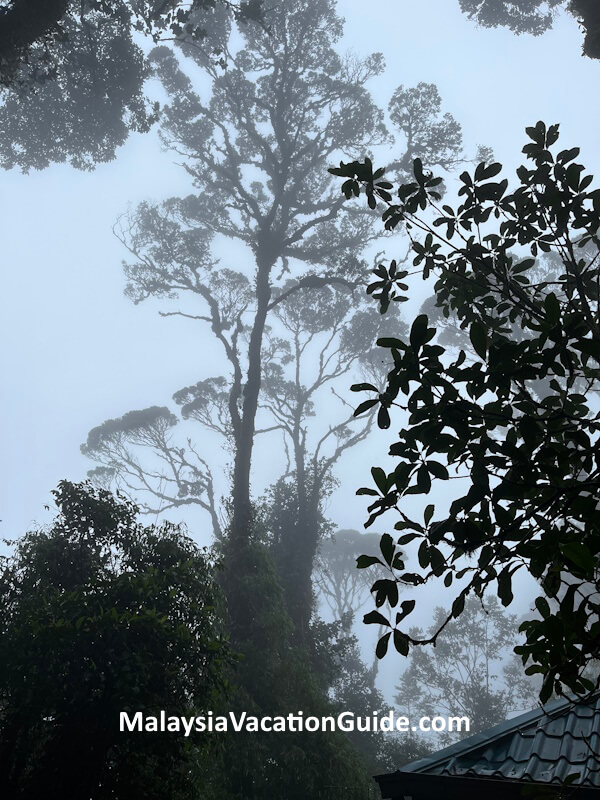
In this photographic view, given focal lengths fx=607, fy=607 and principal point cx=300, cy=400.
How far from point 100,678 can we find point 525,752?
3.91 metres

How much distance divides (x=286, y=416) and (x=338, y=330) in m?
4.41

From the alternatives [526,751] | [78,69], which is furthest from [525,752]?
[78,69]

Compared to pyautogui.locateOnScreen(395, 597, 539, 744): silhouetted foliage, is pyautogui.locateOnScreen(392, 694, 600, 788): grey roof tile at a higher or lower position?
lower

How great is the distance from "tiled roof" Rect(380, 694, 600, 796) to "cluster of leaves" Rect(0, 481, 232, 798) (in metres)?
2.38

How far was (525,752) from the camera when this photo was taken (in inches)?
206

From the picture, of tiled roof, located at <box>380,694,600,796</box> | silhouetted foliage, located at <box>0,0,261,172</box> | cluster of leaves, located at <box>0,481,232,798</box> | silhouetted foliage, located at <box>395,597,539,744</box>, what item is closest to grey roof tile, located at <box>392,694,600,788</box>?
tiled roof, located at <box>380,694,600,796</box>

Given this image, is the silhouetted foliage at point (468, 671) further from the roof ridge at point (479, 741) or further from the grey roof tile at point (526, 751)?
the grey roof tile at point (526, 751)

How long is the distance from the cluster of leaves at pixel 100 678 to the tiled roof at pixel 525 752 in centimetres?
238

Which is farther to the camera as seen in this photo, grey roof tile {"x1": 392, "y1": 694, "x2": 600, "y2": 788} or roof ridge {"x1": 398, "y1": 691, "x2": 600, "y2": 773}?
roof ridge {"x1": 398, "y1": 691, "x2": 600, "y2": 773}

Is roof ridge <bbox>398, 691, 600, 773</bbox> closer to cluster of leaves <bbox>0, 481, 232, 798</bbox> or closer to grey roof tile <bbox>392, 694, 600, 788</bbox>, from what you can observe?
grey roof tile <bbox>392, 694, 600, 788</bbox>

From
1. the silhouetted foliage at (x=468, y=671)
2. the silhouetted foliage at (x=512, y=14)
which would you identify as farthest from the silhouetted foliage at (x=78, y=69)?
the silhouetted foliage at (x=468, y=671)

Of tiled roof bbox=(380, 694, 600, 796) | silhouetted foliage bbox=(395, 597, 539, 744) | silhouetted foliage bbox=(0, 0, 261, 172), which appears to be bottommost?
tiled roof bbox=(380, 694, 600, 796)

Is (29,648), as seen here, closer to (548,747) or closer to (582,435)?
(548,747)

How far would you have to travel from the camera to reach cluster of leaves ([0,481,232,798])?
18.8ft
